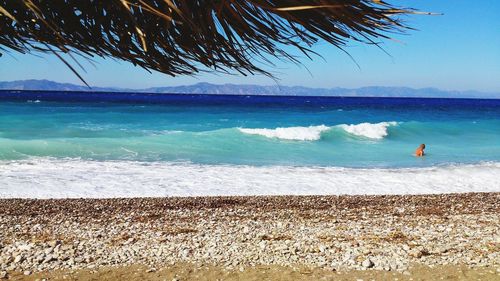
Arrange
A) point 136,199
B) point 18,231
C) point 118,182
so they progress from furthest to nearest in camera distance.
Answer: point 118,182 < point 136,199 < point 18,231

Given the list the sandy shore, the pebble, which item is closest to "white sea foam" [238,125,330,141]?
the sandy shore

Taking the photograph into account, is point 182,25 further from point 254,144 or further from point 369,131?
point 369,131

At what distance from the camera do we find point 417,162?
17.0 m

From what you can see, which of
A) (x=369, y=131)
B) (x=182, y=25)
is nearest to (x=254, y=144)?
(x=369, y=131)

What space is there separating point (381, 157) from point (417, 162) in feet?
6.53

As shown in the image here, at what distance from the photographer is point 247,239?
6.67 meters

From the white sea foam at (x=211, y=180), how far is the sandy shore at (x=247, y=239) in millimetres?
1464

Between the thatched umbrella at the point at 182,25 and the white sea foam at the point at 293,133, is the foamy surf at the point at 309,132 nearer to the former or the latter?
the white sea foam at the point at 293,133

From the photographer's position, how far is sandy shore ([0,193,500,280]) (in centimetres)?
550

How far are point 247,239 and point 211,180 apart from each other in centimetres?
629

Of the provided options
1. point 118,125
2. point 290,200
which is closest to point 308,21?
point 290,200

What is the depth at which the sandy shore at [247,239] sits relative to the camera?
550cm

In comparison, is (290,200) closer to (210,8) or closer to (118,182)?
(118,182)

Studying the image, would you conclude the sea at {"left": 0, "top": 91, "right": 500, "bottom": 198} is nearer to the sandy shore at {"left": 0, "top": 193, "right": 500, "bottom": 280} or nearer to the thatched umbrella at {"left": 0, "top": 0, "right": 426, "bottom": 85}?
the sandy shore at {"left": 0, "top": 193, "right": 500, "bottom": 280}
